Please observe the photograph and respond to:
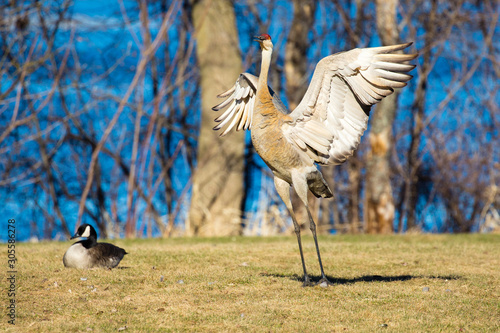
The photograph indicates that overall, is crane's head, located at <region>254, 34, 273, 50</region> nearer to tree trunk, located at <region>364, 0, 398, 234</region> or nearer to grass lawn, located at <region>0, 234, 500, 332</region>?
grass lawn, located at <region>0, 234, 500, 332</region>

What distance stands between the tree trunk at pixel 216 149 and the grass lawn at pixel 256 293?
16.8 ft

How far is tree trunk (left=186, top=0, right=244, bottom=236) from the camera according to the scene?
46.1 ft

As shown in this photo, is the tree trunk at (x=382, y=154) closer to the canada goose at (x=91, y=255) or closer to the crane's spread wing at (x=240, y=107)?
the crane's spread wing at (x=240, y=107)

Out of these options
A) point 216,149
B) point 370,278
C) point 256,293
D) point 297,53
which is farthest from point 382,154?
point 256,293

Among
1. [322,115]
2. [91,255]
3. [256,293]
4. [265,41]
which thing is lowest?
[256,293]

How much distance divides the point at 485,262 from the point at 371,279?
227cm

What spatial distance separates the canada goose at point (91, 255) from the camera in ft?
22.6

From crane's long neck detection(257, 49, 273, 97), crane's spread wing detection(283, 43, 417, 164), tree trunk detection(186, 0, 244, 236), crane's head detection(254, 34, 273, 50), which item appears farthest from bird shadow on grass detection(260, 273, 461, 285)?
tree trunk detection(186, 0, 244, 236)

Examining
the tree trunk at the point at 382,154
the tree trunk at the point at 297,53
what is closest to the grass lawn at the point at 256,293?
the tree trunk at the point at 382,154

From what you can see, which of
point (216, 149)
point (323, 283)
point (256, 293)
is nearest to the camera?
point (256, 293)

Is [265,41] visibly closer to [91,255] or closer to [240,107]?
[240,107]

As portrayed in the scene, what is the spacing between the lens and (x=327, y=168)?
1577cm

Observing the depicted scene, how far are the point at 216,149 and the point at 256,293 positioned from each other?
27.7ft

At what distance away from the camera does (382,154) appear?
13336 millimetres
